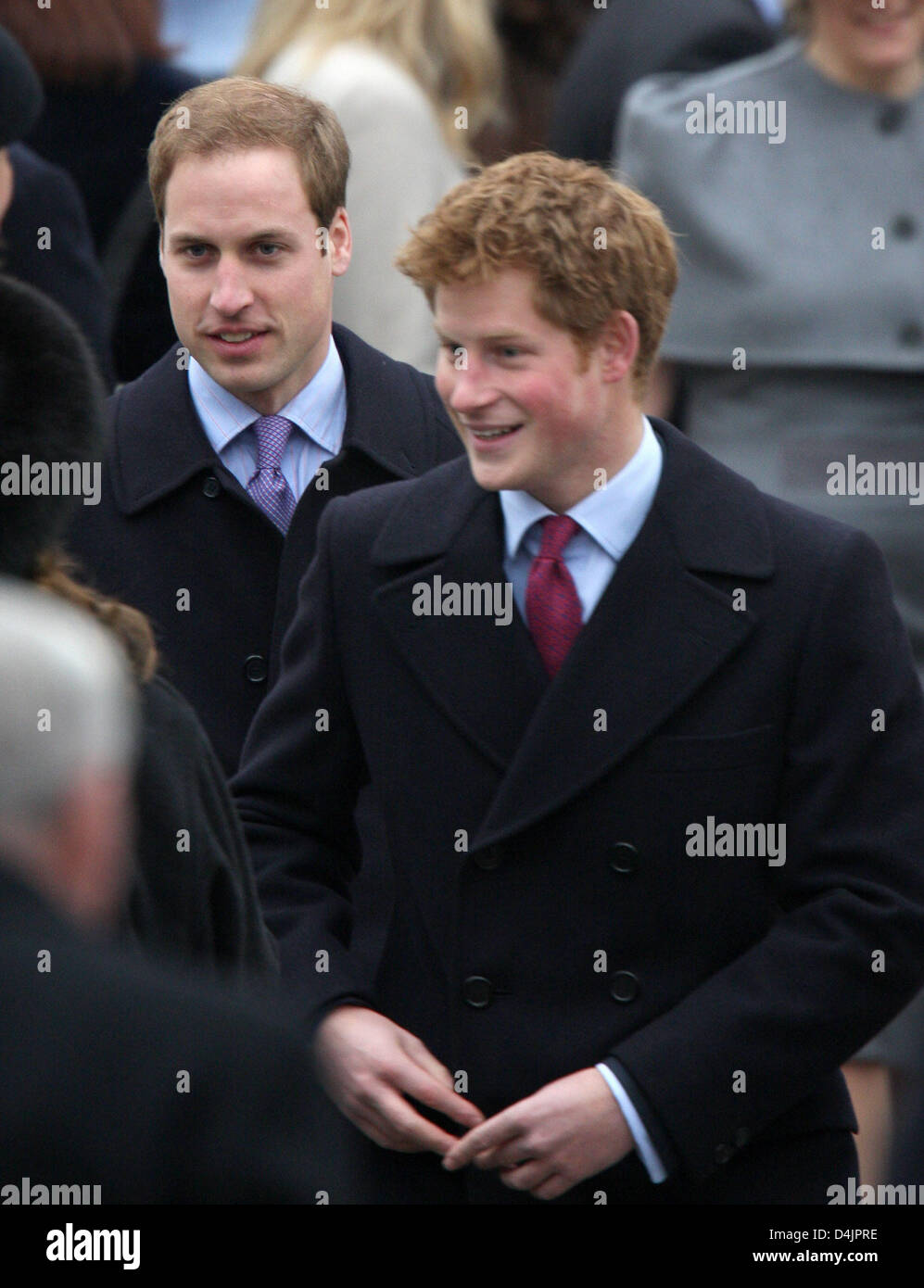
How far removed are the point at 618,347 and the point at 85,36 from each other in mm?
2201

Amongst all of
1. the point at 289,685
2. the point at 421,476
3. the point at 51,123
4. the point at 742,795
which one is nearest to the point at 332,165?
the point at 421,476

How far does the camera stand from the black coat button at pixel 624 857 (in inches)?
152

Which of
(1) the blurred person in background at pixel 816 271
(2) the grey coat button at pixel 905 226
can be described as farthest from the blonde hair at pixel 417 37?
(2) the grey coat button at pixel 905 226

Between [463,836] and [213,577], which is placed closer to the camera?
[463,836]

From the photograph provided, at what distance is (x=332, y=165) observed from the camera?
4.40 m

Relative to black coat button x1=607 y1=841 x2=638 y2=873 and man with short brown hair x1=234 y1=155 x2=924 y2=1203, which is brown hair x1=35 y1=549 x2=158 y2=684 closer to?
man with short brown hair x1=234 y1=155 x2=924 y2=1203

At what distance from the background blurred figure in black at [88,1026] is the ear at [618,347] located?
158 cm

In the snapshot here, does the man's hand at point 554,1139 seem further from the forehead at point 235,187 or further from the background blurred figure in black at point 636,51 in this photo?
the background blurred figure in black at point 636,51

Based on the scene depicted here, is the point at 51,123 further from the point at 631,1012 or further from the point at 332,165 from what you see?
the point at 631,1012

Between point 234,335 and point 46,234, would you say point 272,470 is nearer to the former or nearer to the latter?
point 234,335

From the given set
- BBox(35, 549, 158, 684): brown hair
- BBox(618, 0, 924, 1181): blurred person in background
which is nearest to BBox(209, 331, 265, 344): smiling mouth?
BBox(35, 549, 158, 684): brown hair

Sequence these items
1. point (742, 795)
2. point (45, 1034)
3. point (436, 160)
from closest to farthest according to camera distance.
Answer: point (45, 1034) → point (742, 795) → point (436, 160)

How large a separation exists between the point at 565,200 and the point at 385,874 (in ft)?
3.28

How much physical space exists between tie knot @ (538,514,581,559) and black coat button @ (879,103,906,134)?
186 cm
